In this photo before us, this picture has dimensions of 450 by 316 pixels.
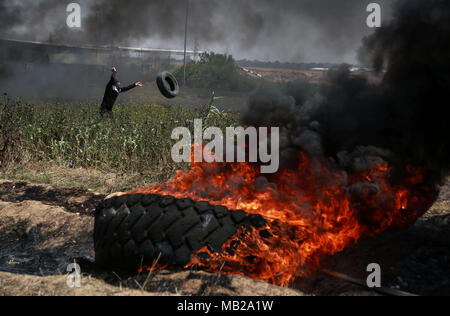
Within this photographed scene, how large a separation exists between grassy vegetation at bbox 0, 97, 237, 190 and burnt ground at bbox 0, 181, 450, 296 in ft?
7.65

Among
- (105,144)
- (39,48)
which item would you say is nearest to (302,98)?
(105,144)

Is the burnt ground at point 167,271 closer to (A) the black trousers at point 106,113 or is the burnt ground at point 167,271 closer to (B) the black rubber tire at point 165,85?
(B) the black rubber tire at point 165,85

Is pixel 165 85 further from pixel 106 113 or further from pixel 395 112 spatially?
pixel 106 113

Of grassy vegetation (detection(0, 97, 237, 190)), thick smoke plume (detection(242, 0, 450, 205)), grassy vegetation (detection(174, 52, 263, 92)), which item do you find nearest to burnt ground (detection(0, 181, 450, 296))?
thick smoke plume (detection(242, 0, 450, 205))

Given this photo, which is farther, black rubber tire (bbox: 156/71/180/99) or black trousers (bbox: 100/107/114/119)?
black trousers (bbox: 100/107/114/119)

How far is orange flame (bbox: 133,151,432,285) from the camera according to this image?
3014mm

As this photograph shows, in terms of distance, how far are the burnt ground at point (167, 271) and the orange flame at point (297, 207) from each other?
0.14 meters

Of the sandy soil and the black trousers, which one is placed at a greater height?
the black trousers

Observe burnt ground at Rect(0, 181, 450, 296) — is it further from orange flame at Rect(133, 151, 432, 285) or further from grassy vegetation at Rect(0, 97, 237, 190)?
grassy vegetation at Rect(0, 97, 237, 190)

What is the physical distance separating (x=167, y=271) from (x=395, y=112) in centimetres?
262

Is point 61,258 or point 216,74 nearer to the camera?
point 61,258

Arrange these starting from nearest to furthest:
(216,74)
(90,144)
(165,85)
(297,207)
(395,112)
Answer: (297,207) < (395,112) < (165,85) < (90,144) < (216,74)

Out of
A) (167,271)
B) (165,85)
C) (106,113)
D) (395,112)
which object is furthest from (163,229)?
(106,113)

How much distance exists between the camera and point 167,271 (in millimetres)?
3055
